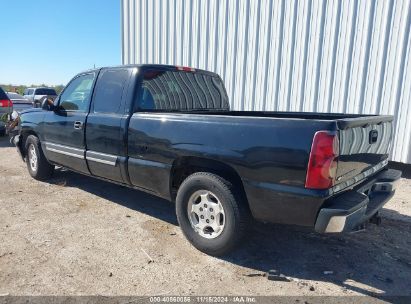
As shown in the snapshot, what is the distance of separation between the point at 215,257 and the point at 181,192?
726mm

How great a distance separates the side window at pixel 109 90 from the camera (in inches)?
166

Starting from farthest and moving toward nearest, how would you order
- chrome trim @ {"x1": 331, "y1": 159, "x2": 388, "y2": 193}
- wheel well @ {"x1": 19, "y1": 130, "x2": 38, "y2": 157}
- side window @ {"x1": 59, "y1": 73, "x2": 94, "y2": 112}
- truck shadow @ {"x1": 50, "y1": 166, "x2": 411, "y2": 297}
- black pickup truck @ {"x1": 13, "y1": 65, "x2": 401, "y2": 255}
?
wheel well @ {"x1": 19, "y1": 130, "x2": 38, "y2": 157} < side window @ {"x1": 59, "y1": 73, "x2": 94, "y2": 112} < truck shadow @ {"x1": 50, "y1": 166, "x2": 411, "y2": 297} < chrome trim @ {"x1": 331, "y1": 159, "x2": 388, "y2": 193} < black pickup truck @ {"x1": 13, "y1": 65, "x2": 401, "y2": 255}

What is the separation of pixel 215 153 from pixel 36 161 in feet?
13.2

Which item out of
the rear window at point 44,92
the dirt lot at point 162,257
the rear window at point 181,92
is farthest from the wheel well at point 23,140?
the rear window at point 44,92

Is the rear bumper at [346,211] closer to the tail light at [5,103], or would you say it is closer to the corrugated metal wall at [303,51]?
the corrugated metal wall at [303,51]

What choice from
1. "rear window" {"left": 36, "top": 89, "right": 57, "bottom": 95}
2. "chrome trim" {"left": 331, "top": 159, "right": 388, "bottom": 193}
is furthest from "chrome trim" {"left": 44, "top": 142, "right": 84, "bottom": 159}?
"rear window" {"left": 36, "top": 89, "right": 57, "bottom": 95}

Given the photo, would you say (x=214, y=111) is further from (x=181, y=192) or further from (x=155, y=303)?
(x=155, y=303)

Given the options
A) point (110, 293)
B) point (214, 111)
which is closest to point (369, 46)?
point (214, 111)

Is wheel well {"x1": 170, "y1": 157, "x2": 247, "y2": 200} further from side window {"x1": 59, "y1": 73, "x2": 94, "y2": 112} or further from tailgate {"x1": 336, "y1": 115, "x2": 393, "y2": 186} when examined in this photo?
side window {"x1": 59, "y1": 73, "x2": 94, "y2": 112}

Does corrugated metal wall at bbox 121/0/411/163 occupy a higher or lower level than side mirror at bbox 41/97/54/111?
higher

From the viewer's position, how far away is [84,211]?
460cm

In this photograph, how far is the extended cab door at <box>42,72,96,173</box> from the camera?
471 centimetres

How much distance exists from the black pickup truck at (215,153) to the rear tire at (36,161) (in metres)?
0.67

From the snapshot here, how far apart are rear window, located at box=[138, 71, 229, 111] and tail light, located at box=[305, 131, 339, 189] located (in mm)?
2156
